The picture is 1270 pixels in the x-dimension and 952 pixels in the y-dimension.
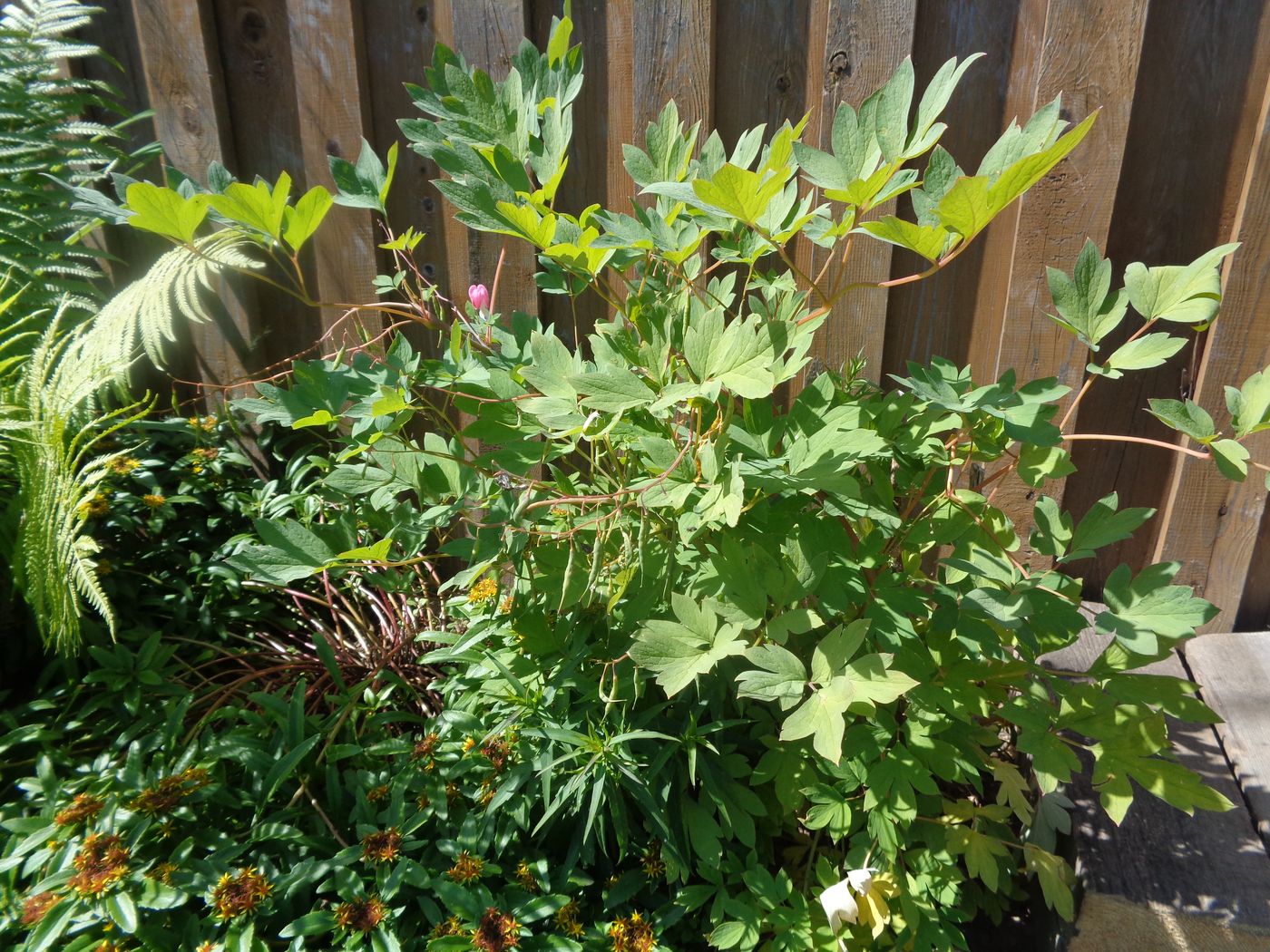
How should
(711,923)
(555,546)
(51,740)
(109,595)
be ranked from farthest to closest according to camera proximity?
(109,595), (51,740), (711,923), (555,546)

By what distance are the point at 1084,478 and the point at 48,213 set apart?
267 cm

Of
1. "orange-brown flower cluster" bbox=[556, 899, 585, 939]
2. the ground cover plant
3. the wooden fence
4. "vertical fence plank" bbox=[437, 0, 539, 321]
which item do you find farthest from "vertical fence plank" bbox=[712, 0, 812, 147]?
"orange-brown flower cluster" bbox=[556, 899, 585, 939]

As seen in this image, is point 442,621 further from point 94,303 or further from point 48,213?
point 48,213

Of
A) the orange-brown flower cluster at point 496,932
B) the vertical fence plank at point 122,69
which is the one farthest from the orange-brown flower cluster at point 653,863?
the vertical fence plank at point 122,69

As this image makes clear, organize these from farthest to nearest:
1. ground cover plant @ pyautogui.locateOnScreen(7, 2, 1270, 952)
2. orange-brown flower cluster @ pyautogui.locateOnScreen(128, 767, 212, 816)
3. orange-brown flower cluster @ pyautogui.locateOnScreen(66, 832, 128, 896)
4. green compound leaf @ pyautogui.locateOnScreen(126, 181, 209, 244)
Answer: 1. orange-brown flower cluster @ pyautogui.locateOnScreen(128, 767, 212, 816)
2. orange-brown flower cluster @ pyautogui.locateOnScreen(66, 832, 128, 896)
3. ground cover plant @ pyautogui.locateOnScreen(7, 2, 1270, 952)
4. green compound leaf @ pyautogui.locateOnScreen(126, 181, 209, 244)

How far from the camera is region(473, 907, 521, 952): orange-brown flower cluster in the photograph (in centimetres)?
117

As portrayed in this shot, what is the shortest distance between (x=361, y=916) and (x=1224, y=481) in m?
1.99

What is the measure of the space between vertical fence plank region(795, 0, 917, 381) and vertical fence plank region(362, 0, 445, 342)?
35.5 inches

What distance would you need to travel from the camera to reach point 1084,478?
1.96m

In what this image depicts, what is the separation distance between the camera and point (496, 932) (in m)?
1.18

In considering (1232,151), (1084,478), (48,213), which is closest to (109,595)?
(48,213)

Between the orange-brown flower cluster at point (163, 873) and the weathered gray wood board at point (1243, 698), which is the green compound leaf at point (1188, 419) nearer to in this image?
the weathered gray wood board at point (1243, 698)

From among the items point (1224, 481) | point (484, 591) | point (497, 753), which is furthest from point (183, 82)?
point (1224, 481)

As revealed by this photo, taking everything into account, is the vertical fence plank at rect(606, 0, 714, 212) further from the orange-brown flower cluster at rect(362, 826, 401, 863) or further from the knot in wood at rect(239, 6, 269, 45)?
the orange-brown flower cluster at rect(362, 826, 401, 863)
